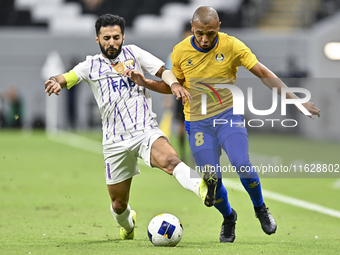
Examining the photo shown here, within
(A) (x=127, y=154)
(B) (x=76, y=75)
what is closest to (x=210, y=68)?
(A) (x=127, y=154)

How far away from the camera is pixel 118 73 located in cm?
561

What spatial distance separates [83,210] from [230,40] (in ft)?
11.4

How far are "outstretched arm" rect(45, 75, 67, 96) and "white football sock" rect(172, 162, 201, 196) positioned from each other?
1263 millimetres

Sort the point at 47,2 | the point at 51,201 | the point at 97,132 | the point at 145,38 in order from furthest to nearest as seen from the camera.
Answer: the point at 47,2, the point at 145,38, the point at 97,132, the point at 51,201

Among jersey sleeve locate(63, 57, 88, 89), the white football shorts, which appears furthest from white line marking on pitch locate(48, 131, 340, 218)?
jersey sleeve locate(63, 57, 88, 89)

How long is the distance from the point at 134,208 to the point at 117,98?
2912 mm

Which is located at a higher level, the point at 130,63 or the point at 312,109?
the point at 130,63

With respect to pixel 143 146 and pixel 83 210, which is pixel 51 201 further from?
pixel 143 146

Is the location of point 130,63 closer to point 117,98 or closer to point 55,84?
point 117,98

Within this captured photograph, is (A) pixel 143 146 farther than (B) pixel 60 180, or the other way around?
(B) pixel 60 180

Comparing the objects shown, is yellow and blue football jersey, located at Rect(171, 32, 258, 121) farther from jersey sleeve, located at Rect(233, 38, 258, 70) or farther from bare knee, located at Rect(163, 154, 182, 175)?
bare knee, located at Rect(163, 154, 182, 175)

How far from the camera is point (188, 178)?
486 cm

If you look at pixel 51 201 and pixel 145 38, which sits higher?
pixel 145 38

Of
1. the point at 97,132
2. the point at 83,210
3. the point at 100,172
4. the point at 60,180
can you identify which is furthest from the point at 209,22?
the point at 97,132
